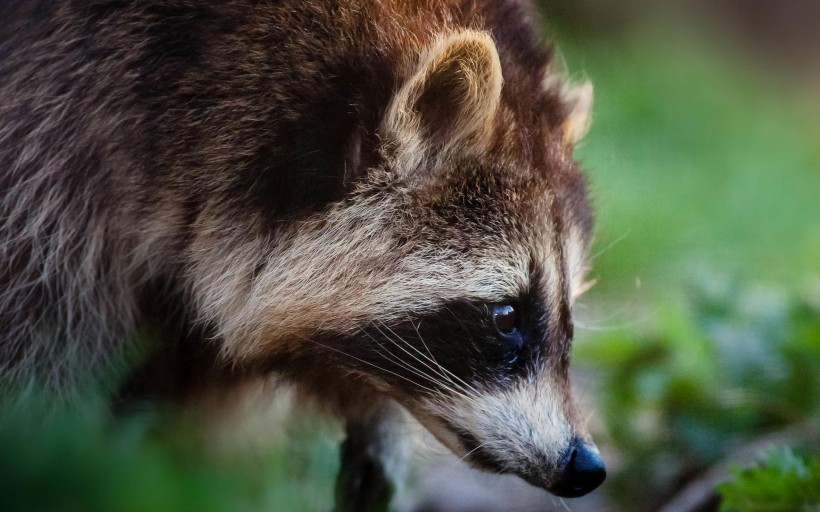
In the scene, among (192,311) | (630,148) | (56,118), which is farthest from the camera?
(630,148)

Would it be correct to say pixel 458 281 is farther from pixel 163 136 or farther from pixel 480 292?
pixel 163 136

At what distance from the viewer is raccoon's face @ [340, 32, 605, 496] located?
1.58m

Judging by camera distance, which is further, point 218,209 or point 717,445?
point 717,445

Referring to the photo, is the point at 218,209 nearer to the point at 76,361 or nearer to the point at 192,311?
the point at 192,311

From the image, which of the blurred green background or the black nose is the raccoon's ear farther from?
the black nose

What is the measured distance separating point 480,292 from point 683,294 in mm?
1018

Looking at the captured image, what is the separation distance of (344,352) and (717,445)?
1059mm

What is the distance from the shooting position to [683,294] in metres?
2.40

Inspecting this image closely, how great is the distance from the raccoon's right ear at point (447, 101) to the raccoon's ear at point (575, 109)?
11.7 inches

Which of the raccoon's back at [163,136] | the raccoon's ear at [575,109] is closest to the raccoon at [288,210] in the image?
the raccoon's back at [163,136]

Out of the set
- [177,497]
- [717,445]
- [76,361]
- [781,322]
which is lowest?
[717,445]

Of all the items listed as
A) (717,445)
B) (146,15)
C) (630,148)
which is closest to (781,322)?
(717,445)

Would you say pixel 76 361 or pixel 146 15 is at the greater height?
pixel 146 15

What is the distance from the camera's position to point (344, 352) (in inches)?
64.3
